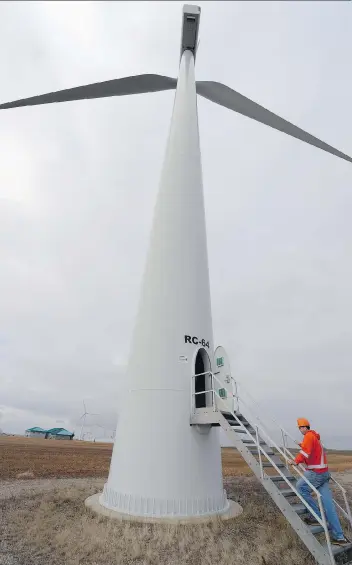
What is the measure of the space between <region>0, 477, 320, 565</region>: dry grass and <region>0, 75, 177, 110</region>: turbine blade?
44.9ft

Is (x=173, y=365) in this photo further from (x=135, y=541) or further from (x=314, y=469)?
(x=314, y=469)

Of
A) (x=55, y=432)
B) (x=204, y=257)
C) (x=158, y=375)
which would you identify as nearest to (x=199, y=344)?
(x=158, y=375)

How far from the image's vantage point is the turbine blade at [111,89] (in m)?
14.1

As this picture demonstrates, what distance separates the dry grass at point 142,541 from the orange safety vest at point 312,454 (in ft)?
4.78

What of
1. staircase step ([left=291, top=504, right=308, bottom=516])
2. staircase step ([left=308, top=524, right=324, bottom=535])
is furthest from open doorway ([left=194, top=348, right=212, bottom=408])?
staircase step ([left=308, top=524, right=324, bottom=535])

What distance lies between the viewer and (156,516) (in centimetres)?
759

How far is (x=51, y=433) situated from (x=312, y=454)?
90.0 metres

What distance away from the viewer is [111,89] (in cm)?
1495

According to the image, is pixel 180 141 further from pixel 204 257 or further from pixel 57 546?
pixel 57 546

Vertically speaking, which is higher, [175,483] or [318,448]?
[318,448]

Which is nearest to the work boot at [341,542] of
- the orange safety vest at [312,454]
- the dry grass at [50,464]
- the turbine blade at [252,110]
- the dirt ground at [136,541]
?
the dirt ground at [136,541]

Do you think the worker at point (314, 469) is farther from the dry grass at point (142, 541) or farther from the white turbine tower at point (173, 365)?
the white turbine tower at point (173, 365)

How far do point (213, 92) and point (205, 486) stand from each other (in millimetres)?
14474

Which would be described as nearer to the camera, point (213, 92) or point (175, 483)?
point (175, 483)
